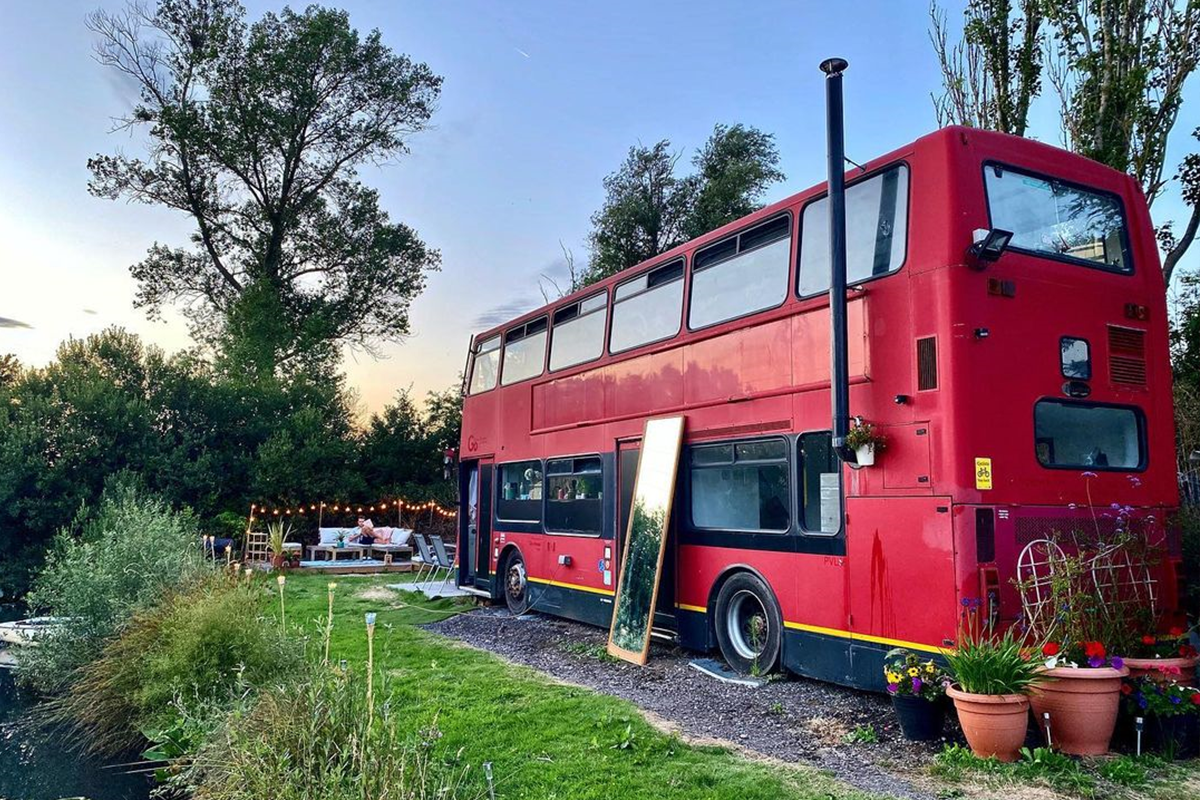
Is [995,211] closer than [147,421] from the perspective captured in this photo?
Yes

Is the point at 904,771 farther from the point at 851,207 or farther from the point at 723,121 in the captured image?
the point at 723,121

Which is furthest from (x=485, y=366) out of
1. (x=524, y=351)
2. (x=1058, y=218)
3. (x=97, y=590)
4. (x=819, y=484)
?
(x=1058, y=218)

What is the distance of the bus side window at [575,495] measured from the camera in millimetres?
9383

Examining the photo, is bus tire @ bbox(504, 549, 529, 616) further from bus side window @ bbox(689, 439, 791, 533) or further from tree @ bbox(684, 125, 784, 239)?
tree @ bbox(684, 125, 784, 239)

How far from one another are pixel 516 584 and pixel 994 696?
761cm

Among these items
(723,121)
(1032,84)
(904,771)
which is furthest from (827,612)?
(723,121)

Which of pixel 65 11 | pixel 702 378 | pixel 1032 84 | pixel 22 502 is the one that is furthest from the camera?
pixel 22 502

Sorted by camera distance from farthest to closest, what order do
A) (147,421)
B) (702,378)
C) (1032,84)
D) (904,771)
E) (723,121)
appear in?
(723,121), (147,421), (1032,84), (702,378), (904,771)

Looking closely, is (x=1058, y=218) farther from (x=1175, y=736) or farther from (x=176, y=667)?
(x=176, y=667)

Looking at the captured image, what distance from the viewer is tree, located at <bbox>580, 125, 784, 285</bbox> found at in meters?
25.1

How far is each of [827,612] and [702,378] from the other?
2530 mm

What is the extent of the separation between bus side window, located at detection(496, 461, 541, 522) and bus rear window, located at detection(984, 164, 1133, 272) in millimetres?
6483

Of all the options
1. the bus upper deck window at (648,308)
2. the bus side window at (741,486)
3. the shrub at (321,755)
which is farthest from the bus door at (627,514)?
the shrub at (321,755)

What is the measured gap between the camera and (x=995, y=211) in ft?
18.8
